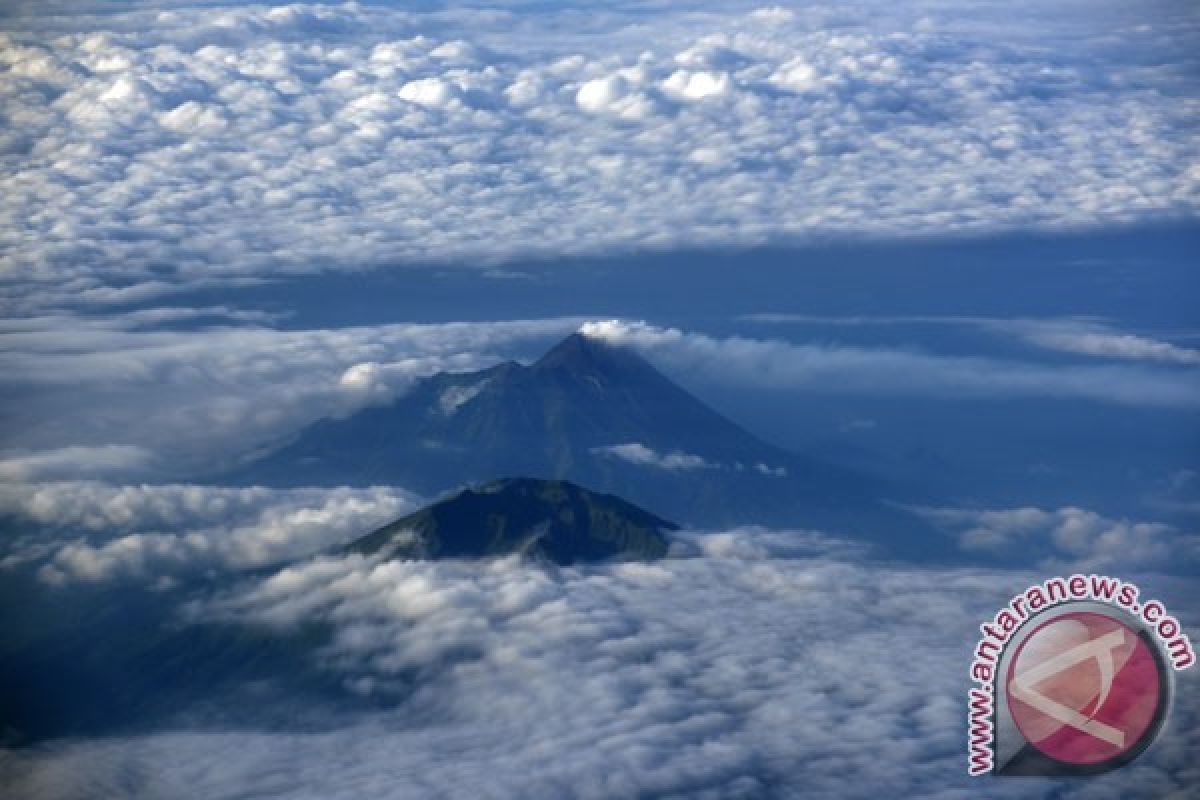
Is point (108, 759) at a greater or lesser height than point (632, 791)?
lesser

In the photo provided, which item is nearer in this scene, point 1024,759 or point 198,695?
point 1024,759

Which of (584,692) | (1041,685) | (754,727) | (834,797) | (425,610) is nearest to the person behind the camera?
(1041,685)

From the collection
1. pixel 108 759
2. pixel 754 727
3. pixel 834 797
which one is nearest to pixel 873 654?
pixel 754 727

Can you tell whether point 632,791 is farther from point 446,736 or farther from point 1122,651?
point 1122,651

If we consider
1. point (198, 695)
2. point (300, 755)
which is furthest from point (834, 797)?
point (198, 695)

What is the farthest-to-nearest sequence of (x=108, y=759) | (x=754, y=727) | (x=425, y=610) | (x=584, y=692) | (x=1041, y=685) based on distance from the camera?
(x=425, y=610) < (x=108, y=759) < (x=584, y=692) < (x=754, y=727) < (x=1041, y=685)

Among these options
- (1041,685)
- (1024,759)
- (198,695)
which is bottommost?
(198,695)
